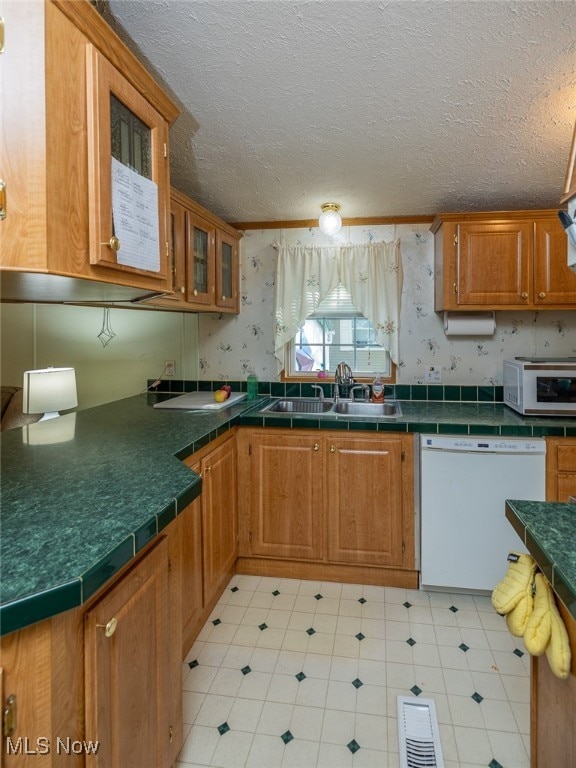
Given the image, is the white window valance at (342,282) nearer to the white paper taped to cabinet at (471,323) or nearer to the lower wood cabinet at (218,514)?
the white paper taped to cabinet at (471,323)

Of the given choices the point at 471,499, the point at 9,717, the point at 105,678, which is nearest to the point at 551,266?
the point at 471,499

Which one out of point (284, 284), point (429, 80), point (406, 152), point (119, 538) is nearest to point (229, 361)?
point (284, 284)

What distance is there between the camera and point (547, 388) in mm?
2420

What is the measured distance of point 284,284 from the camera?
10.2ft

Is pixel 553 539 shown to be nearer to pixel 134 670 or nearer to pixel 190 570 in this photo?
pixel 134 670

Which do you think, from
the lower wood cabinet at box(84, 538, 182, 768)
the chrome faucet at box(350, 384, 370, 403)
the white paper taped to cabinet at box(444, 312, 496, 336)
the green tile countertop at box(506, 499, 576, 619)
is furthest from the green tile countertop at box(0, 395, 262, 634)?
the white paper taped to cabinet at box(444, 312, 496, 336)

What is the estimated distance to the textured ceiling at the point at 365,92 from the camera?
1.21m

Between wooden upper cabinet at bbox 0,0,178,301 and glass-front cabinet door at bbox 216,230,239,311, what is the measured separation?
1439 millimetres

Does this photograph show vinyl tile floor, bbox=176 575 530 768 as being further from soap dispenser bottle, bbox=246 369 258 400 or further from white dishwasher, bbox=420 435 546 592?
soap dispenser bottle, bbox=246 369 258 400

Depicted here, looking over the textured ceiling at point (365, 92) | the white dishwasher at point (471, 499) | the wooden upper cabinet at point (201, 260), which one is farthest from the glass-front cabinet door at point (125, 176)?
the white dishwasher at point (471, 499)

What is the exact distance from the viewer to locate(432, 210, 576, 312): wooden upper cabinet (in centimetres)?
260

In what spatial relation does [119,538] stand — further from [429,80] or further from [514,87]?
[514,87]

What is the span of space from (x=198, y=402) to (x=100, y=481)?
147 cm

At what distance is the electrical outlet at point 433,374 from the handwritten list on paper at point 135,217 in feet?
6.90
